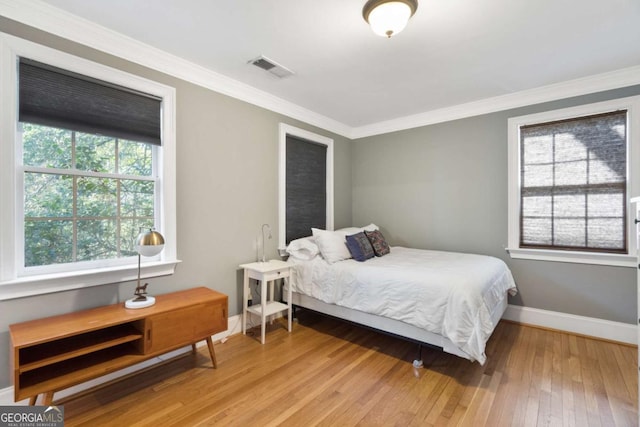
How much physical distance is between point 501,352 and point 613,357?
0.90 m

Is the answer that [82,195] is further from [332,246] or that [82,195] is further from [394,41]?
[394,41]

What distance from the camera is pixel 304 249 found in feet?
10.7

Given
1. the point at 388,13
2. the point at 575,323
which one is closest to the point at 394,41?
the point at 388,13

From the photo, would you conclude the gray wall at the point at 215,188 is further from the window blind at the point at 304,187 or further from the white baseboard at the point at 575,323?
the white baseboard at the point at 575,323

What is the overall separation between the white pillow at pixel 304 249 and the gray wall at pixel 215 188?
222 millimetres

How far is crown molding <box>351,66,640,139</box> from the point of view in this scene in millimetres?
2721

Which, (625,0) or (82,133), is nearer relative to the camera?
(625,0)

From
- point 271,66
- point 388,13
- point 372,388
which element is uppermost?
point 271,66

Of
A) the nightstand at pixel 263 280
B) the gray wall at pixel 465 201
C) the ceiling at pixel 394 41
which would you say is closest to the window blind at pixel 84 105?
the ceiling at pixel 394 41

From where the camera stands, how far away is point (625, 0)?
1775 millimetres

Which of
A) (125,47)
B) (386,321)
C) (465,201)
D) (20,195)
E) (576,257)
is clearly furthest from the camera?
(465,201)

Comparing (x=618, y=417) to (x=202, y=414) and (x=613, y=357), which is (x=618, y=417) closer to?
(x=613, y=357)

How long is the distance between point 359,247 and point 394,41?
1.93m

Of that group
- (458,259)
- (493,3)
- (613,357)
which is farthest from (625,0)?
(613,357)
